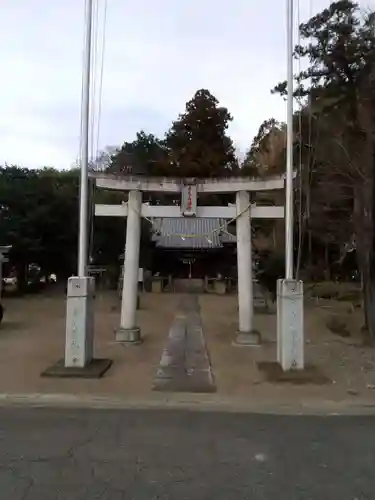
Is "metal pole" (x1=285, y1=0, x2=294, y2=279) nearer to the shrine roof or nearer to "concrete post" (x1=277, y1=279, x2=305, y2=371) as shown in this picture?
"concrete post" (x1=277, y1=279, x2=305, y2=371)

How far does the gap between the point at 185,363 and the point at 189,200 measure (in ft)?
14.1

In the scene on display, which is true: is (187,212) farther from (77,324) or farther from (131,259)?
(77,324)

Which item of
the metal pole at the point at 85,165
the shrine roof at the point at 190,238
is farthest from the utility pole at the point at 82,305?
the shrine roof at the point at 190,238

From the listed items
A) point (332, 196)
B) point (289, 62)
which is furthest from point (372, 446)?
point (332, 196)

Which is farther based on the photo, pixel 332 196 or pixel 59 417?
pixel 332 196

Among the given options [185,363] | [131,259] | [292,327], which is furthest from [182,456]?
[131,259]

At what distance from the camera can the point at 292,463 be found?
17.7 feet

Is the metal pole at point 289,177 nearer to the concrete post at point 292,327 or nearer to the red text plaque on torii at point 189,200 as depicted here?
the concrete post at point 292,327

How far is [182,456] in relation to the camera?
18.3 feet

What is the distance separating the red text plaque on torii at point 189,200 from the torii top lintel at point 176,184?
122mm

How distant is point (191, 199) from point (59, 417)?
775 centimetres

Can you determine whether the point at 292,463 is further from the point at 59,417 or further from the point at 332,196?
the point at 332,196

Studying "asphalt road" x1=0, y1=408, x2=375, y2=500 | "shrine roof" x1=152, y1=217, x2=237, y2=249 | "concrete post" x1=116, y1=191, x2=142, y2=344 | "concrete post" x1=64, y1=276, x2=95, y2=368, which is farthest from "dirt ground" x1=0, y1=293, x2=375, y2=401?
"shrine roof" x1=152, y1=217, x2=237, y2=249

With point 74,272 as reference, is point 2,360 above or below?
below
